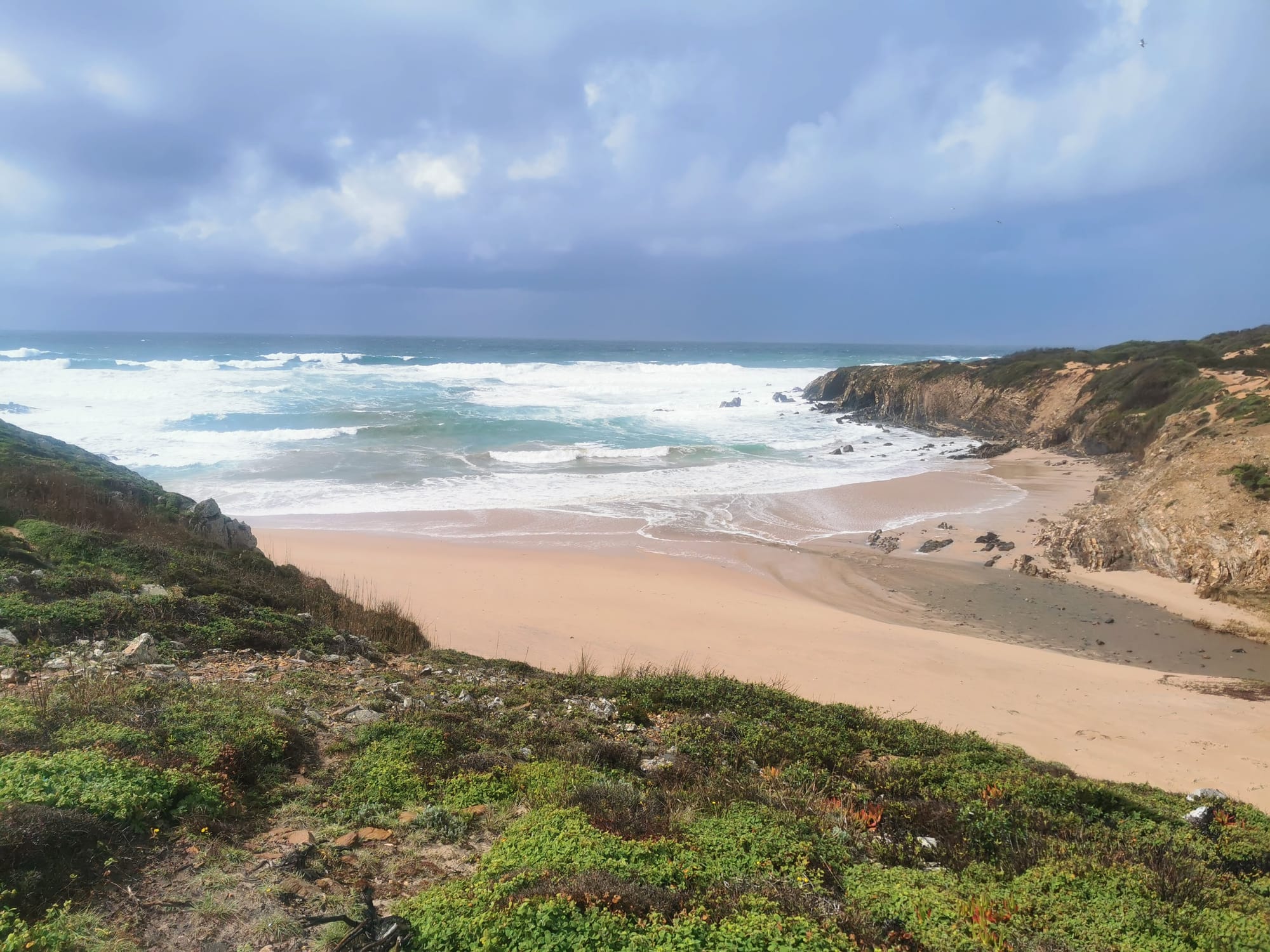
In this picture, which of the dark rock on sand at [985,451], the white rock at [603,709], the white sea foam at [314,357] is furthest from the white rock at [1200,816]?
the white sea foam at [314,357]

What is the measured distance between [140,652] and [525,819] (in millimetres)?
4260

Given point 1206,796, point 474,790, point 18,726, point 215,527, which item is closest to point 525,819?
point 474,790

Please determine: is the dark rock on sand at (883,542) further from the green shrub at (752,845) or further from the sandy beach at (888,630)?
the green shrub at (752,845)

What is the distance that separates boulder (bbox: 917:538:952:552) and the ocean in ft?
8.12

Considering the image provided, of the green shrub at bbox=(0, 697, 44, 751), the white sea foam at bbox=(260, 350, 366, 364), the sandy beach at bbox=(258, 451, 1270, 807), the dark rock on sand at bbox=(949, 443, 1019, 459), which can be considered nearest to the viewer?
the green shrub at bbox=(0, 697, 44, 751)

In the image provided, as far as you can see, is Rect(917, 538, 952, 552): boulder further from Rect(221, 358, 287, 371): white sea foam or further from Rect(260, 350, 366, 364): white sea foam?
Rect(260, 350, 366, 364): white sea foam

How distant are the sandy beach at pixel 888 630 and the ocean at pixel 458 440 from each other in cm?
272

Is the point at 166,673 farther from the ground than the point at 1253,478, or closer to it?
closer to it

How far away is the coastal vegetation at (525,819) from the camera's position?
2930 millimetres

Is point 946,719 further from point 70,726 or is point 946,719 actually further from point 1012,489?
point 1012,489

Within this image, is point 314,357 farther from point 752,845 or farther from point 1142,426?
point 752,845

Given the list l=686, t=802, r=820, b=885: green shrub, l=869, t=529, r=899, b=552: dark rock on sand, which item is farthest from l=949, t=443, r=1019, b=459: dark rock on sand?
l=686, t=802, r=820, b=885: green shrub

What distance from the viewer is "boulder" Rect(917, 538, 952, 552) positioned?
52.2 feet

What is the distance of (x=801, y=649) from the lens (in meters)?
10.4
